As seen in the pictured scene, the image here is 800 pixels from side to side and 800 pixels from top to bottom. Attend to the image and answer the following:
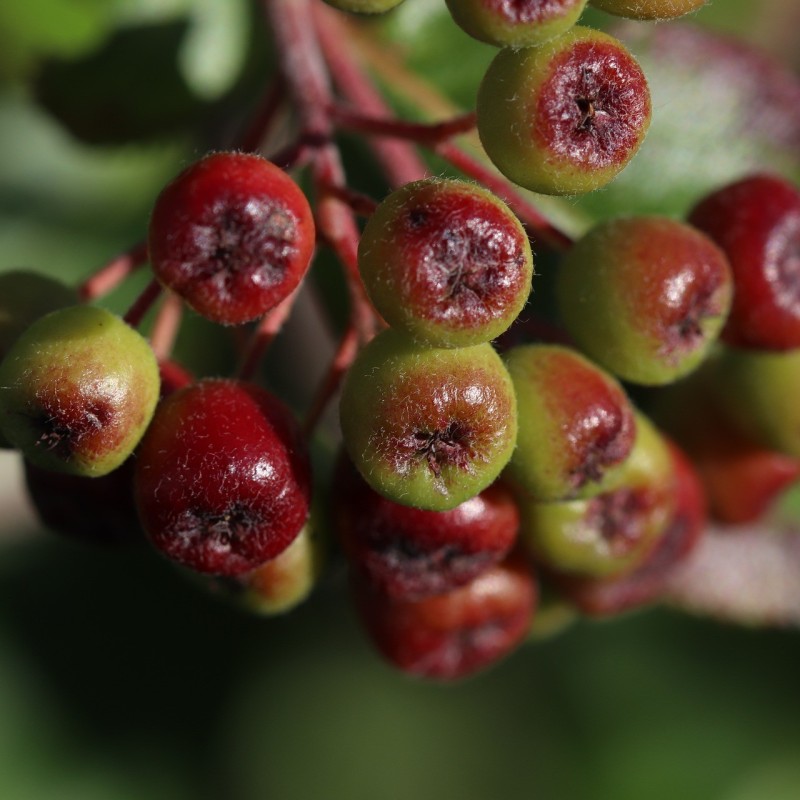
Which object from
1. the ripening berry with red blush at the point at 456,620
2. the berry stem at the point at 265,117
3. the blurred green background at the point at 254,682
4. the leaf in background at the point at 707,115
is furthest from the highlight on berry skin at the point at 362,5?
the blurred green background at the point at 254,682

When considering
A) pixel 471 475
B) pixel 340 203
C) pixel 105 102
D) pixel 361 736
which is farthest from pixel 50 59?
pixel 361 736

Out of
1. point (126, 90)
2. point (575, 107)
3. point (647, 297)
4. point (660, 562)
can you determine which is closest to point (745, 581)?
point (660, 562)

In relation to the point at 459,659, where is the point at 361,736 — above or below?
below

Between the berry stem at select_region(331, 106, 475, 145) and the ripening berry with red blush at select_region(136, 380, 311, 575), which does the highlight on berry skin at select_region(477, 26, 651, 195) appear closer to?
the berry stem at select_region(331, 106, 475, 145)

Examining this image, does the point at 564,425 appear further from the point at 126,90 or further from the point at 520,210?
the point at 126,90

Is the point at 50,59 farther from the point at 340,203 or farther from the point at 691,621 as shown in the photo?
the point at 691,621
